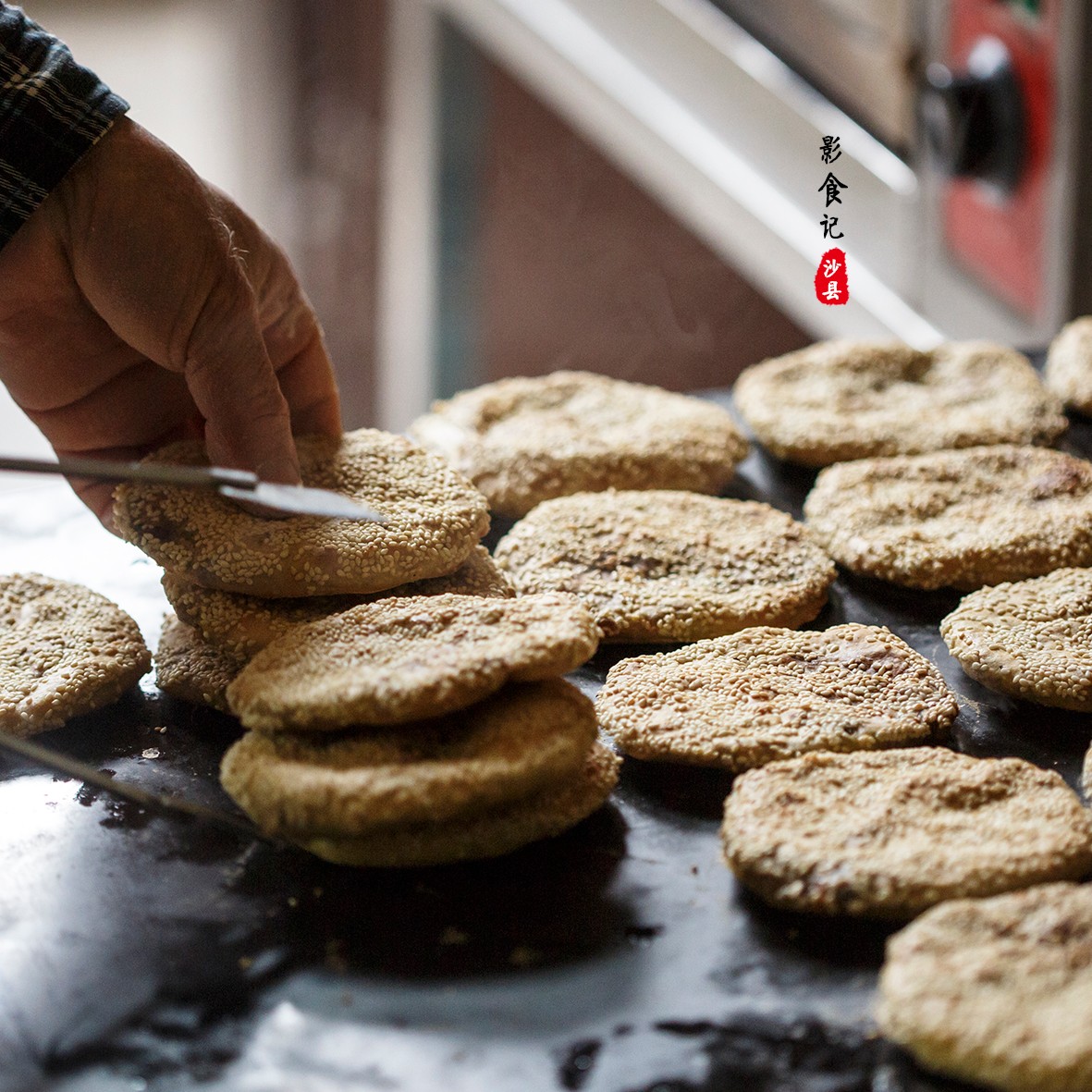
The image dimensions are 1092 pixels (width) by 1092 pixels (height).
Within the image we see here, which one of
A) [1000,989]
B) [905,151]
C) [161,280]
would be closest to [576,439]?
[161,280]

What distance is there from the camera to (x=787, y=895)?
3.46 feet

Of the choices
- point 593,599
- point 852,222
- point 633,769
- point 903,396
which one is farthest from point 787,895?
point 852,222

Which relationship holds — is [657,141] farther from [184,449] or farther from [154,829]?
[154,829]

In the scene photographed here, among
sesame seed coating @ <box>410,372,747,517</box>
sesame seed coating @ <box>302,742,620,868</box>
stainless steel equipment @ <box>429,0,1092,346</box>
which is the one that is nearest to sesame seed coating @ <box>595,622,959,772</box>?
sesame seed coating @ <box>302,742,620,868</box>

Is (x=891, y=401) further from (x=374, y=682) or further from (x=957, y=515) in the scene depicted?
(x=374, y=682)

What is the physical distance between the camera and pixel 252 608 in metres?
1.40

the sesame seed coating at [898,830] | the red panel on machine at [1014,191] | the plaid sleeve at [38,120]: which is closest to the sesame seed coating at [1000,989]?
the sesame seed coating at [898,830]

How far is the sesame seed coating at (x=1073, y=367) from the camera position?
211 cm

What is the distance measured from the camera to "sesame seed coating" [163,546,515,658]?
1.37m

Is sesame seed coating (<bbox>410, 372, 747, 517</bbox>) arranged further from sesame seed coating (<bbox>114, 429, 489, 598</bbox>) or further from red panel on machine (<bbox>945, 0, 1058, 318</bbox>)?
red panel on machine (<bbox>945, 0, 1058, 318</bbox>)

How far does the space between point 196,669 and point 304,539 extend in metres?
0.20

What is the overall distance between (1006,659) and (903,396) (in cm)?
86

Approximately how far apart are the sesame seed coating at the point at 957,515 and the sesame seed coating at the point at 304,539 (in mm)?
551

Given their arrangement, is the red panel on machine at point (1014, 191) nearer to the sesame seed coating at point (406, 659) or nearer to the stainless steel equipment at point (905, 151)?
the stainless steel equipment at point (905, 151)
